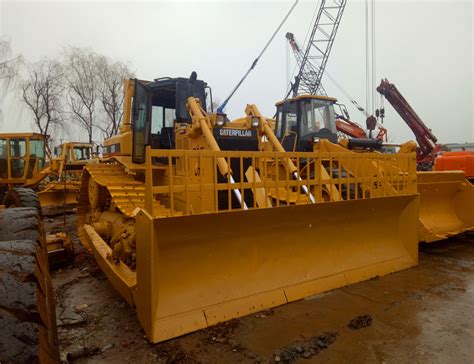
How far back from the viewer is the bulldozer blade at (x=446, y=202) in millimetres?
5883

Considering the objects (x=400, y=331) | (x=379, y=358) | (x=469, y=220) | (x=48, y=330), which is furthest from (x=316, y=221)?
(x=469, y=220)

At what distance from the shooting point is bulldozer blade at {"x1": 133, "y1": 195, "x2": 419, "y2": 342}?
3.05 meters

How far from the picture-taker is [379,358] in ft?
8.71

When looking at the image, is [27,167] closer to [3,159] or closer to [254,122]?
A: [3,159]

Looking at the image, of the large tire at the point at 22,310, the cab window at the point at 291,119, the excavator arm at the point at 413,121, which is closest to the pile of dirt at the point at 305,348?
the large tire at the point at 22,310

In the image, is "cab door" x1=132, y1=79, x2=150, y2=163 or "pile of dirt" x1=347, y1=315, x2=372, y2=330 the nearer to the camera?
"pile of dirt" x1=347, y1=315, x2=372, y2=330

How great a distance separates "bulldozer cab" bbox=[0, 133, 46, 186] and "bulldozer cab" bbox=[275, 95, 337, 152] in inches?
382

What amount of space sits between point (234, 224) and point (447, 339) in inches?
81.2

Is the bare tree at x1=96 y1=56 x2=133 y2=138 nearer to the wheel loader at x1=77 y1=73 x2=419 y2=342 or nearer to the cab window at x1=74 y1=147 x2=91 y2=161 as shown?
the cab window at x1=74 y1=147 x2=91 y2=161

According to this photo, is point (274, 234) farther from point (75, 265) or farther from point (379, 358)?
point (75, 265)

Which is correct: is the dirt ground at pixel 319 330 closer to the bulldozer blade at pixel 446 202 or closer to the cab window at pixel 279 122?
the bulldozer blade at pixel 446 202

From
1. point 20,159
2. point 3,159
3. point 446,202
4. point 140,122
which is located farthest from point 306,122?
point 3,159

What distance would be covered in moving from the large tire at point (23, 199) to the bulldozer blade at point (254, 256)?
2525 millimetres

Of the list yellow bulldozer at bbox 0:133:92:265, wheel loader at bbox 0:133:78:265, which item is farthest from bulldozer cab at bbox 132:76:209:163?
wheel loader at bbox 0:133:78:265
